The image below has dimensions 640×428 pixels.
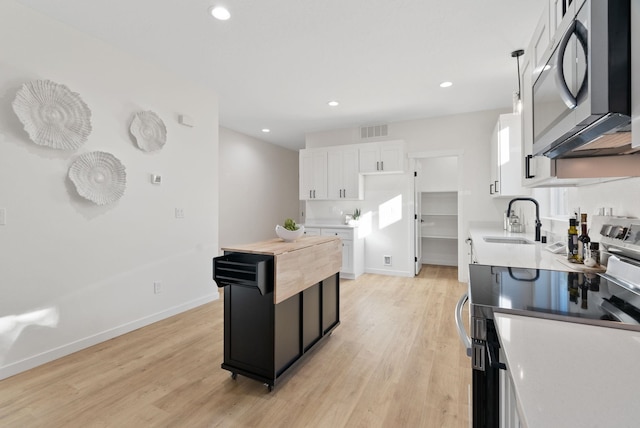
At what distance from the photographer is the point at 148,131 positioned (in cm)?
305

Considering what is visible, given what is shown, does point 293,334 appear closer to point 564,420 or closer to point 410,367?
point 410,367

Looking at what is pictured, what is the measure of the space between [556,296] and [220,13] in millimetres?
2754

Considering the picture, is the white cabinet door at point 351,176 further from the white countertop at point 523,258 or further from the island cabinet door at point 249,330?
the island cabinet door at point 249,330

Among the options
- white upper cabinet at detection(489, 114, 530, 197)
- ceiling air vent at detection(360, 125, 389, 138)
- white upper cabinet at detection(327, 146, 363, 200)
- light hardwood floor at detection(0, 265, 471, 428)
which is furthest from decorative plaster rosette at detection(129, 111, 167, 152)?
white upper cabinet at detection(489, 114, 530, 197)

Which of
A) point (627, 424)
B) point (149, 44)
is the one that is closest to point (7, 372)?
point (149, 44)

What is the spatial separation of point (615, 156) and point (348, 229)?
3.86 metres

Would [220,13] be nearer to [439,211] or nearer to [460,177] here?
[460,177]

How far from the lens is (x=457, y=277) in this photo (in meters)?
5.03

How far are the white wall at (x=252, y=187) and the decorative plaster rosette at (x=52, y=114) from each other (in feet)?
9.85

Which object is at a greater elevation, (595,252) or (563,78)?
(563,78)

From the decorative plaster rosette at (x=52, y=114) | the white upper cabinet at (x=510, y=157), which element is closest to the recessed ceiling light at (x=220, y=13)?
the decorative plaster rosette at (x=52, y=114)

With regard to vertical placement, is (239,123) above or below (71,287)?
above

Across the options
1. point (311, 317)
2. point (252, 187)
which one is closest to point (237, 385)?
point (311, 317)

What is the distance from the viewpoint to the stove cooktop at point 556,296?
871mm
